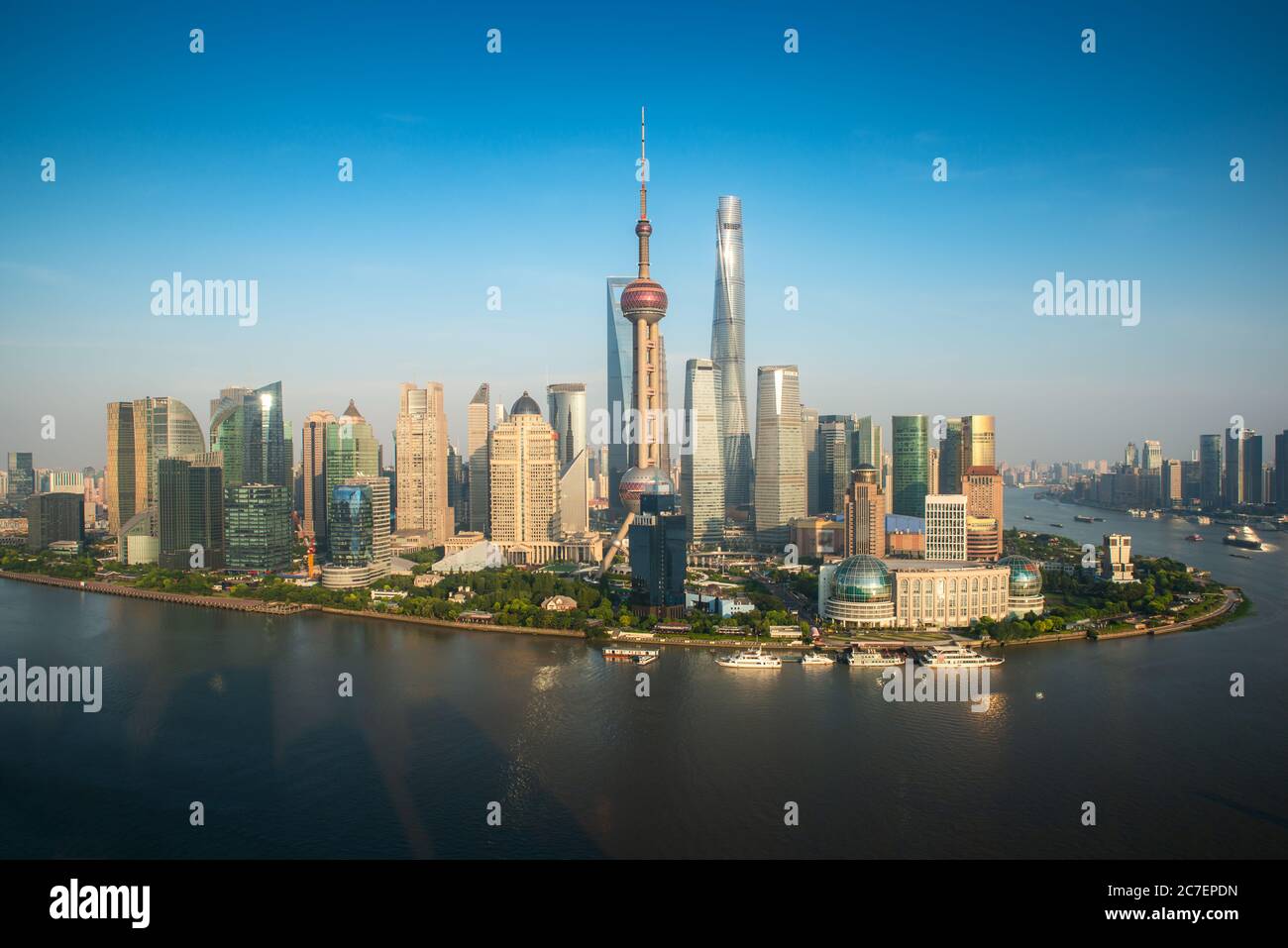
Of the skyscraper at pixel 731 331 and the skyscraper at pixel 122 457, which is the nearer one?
the skyscraper at pixel 122 457

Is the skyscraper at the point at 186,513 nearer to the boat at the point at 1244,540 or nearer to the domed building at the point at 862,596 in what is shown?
the domed building at the point at 862,596

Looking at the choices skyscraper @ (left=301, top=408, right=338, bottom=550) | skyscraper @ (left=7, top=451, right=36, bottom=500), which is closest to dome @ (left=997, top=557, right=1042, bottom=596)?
skyscraper @ (left=301, top=408, right=338, bottom=550)

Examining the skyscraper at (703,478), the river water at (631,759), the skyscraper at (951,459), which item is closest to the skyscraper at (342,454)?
the skyscraper at (703,478)

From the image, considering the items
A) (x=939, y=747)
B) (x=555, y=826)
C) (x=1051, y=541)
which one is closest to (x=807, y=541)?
(x=1051, y=541)

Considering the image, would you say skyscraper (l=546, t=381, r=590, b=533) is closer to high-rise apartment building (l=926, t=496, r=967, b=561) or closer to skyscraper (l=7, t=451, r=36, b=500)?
high-rise apartment building (l=926, t=496, r=967, b=561)
